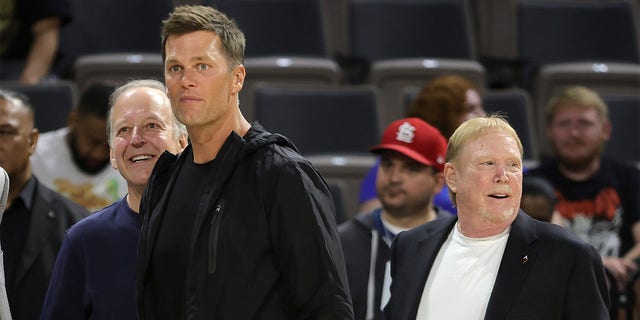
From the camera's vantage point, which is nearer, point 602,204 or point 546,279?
point 546,279

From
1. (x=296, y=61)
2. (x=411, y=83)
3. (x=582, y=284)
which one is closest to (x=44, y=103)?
(x=296, y=61)

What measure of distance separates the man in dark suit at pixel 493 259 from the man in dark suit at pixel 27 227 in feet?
3.11

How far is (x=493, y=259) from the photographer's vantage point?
2.62 metres

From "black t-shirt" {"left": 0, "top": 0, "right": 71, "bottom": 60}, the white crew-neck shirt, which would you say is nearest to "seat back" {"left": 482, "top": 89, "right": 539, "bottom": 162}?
Result: "black t-shirt" {"left": 0, "top": 0, "right": 71, "bottom": 60}

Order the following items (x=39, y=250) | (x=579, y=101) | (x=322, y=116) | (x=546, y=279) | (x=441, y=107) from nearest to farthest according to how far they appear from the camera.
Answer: (x=546, y=279), (x=39, y=250), (x=441, y=107), (x=579, y=101), (x=322, y=116)

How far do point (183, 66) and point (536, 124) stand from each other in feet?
12.5

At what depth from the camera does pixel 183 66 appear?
2.11m

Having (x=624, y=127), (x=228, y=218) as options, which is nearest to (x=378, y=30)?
(x=624, y=127)

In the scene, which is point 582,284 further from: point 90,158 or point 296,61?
point 296,61

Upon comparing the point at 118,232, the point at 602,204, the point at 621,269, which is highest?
the point at 118,232

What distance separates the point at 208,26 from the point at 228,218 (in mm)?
338

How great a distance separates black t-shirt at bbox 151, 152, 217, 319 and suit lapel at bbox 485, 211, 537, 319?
0.74 metres

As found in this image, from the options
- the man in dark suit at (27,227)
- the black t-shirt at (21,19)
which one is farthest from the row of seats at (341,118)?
the man in dark suit at (27,227)

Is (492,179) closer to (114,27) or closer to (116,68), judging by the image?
(116,68)
